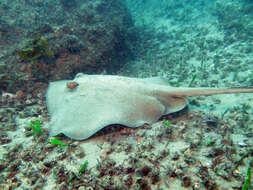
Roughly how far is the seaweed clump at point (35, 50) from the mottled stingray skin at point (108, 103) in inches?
77.7

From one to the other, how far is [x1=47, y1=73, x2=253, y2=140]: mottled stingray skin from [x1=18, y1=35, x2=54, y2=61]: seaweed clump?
1975 millimetres

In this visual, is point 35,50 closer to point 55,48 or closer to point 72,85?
→ point 55,48

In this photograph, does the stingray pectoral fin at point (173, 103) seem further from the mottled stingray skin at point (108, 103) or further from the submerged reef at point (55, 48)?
the submerged reef at point (55, 48)

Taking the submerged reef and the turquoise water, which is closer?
the turquoise water

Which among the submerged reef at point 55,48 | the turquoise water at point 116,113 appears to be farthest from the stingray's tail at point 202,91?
the submerged reef at point 55,48

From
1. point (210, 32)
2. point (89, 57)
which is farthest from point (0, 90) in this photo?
point (210, 32)

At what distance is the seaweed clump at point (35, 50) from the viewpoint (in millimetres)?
5141

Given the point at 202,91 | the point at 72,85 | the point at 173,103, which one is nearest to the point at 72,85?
the point at 72,85

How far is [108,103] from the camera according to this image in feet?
10.8

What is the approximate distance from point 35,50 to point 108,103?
3.68 m

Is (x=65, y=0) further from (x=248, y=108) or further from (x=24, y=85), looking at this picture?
(x=248, y=108)

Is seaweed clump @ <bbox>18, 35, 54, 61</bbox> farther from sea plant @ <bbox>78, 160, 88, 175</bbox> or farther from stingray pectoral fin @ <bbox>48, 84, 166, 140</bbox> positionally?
sea plant @ <bbox>78, 160, 88, 175</bbox>

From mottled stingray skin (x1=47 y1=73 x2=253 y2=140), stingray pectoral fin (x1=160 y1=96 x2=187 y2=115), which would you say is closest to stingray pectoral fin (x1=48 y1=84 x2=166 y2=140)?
mottled stingray skin (x1=47 y1=73 x2=253 y2=140)

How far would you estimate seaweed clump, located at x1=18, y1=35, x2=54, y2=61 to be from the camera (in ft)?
16.9
